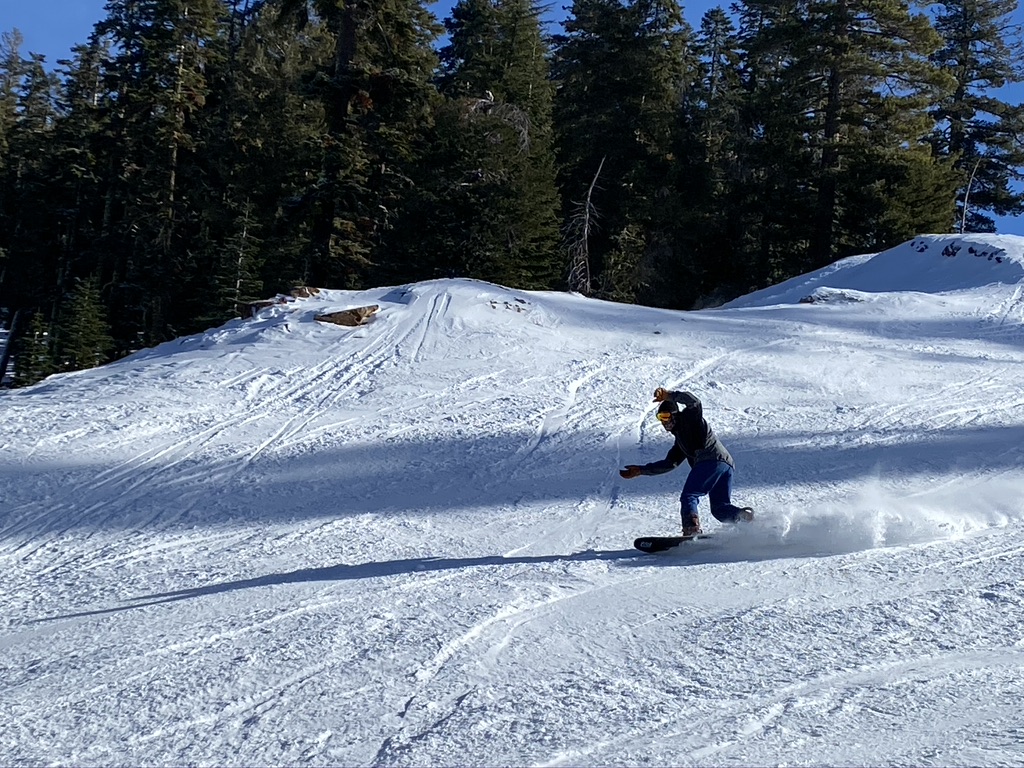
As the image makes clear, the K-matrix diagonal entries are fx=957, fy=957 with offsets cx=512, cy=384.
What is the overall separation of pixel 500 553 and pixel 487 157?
64.8 feet

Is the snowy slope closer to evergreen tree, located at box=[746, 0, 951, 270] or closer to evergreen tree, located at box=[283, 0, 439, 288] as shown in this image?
evergreen tree, located at box=[283, 0, 439, 288]

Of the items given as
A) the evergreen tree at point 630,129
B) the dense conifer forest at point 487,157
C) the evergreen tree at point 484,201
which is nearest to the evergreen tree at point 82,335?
the dense conifer forest at point 487,157

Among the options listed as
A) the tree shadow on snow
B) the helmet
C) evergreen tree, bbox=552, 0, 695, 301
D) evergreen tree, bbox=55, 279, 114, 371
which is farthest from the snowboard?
evergreen tree, bbox=55, 279, 114, 371

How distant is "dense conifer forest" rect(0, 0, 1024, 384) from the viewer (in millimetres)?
26719

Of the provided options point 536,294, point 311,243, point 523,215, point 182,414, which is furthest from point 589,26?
point 182,414

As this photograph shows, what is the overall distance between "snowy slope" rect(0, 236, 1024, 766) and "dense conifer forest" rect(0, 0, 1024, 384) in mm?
10002

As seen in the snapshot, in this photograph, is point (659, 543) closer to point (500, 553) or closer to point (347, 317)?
point (500, 553)

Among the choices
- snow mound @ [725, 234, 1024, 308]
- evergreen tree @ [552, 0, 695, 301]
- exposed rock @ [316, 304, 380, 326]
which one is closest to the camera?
exposed rock @ [316, 304, 380, 326]

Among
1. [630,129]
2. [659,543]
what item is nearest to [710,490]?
[659,543]

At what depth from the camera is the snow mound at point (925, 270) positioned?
23219 mm

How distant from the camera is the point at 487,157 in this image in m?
26.4

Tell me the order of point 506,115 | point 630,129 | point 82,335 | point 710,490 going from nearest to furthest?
point 710,490, point 506,115, point 82,335, point 630,129

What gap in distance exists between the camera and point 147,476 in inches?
417

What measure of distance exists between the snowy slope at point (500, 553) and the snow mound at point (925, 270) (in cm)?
625
